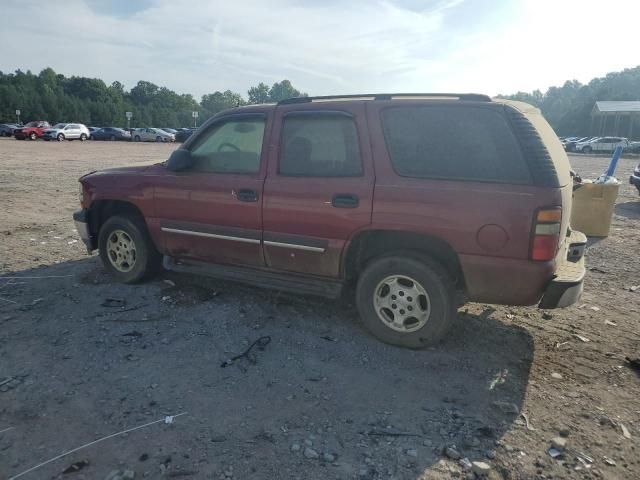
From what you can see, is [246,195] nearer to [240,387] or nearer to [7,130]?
[240,387]

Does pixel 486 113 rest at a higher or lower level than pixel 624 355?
higher

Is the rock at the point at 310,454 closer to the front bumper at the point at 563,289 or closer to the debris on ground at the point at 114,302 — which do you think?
the front bumper at the point at 563,289

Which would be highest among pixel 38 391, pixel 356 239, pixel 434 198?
pixel 434 198

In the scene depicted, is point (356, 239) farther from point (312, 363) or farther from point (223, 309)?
point (223, 309)

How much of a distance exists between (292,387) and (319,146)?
6.75 ft

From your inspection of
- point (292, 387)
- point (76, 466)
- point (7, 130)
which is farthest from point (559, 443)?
point (7, 130)

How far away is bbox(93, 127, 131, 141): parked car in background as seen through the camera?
4819 cm

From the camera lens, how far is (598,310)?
195 inches

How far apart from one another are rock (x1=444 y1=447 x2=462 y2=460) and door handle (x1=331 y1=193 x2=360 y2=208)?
196 cm

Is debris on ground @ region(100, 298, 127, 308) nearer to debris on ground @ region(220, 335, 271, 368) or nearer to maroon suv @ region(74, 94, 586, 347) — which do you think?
maroon suv @ region(74, 94, 586, 347)

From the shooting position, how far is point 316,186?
163 inches

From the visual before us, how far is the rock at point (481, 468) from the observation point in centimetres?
261

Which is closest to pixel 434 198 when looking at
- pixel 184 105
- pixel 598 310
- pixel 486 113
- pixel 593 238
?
pixel 486 113

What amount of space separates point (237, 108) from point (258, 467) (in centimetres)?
340
